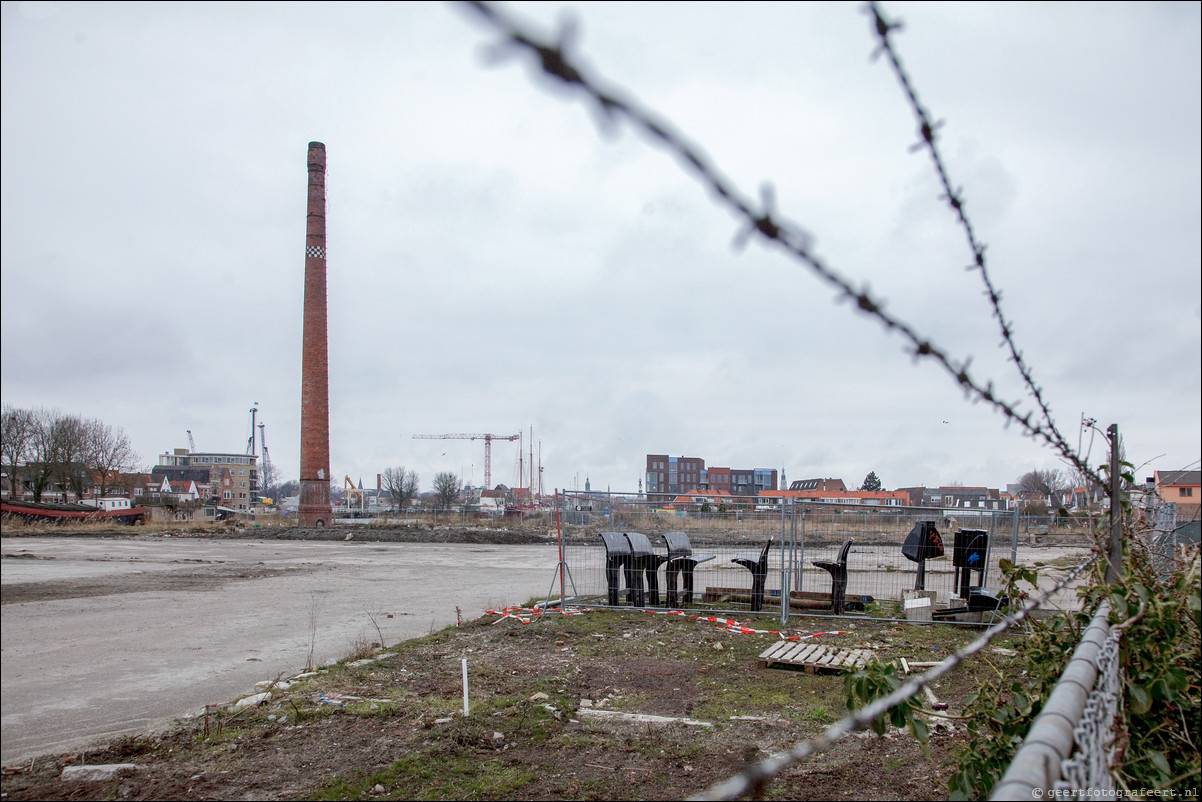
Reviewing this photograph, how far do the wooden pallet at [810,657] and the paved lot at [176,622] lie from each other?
471cm

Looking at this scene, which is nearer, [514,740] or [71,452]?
[514,740]

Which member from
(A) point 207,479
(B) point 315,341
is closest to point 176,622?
(B) point 315,341

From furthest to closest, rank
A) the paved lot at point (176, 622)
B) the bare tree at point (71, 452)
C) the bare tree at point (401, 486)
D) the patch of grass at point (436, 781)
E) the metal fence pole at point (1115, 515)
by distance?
the bare tree at point (401, 486) → the bare tree at point (71, 452) → the paved lot at point (176, 622) → the patch of grass at point (436, 781) → the metal fence pole at point (1115, 515)

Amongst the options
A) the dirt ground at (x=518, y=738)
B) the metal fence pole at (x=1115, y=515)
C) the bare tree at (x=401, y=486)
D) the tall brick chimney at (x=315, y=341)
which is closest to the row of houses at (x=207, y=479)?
the bare tree at (x=401, y=486)

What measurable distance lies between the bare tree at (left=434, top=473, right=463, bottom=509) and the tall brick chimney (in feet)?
97.3

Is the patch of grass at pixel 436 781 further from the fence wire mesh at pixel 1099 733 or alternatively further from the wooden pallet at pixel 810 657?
the wooden pallet at pixel 810 657

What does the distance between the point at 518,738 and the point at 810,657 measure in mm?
3805

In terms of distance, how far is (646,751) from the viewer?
17.3ft

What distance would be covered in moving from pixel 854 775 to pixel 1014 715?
2.01m

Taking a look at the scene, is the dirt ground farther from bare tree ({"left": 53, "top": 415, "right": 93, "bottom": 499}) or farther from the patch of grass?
bare tree ({"left": 53, "top": 415, "right": 93, "bottom": 499})

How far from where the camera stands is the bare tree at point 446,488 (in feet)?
235

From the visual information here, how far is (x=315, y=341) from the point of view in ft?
133

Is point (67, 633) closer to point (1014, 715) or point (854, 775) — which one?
point (854, 775)

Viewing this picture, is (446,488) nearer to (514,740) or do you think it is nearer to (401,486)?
(401,486)
